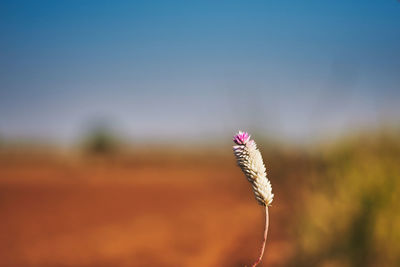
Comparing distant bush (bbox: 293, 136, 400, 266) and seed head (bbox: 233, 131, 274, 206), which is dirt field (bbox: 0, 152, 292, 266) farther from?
seed head (bbox: 233, 131, 274, 206)

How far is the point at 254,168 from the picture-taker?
3.81 ft

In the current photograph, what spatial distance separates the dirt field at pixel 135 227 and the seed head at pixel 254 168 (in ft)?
Answer: 8.70

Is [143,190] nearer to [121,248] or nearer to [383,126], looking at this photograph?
[121,248]

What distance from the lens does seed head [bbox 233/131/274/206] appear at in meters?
1.13

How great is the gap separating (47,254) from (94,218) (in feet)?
11.7

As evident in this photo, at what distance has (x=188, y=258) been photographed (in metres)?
6.40

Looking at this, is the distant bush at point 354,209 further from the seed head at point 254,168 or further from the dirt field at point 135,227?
the seed head at point 254,168

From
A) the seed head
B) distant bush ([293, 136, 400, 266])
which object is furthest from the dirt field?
the seed head

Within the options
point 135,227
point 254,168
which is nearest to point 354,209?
point 254,168

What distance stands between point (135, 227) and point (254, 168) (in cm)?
849

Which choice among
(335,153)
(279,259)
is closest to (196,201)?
(279,259)

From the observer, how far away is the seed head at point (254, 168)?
44.4 inches

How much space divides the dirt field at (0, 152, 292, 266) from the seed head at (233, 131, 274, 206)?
8.70 ft

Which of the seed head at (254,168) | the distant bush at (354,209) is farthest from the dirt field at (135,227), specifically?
the seed head at (254,168)
